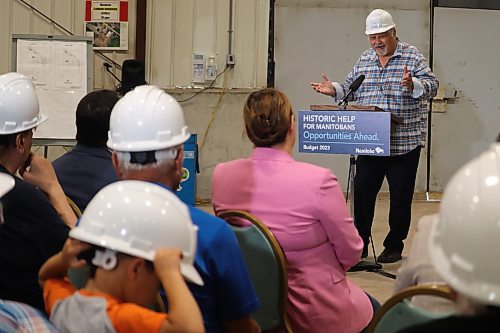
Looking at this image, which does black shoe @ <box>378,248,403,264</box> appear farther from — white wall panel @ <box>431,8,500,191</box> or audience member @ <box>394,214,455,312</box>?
white wall panel @ <box>431,8,500,191</box>

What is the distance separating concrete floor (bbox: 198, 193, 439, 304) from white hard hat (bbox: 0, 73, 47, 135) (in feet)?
5.01

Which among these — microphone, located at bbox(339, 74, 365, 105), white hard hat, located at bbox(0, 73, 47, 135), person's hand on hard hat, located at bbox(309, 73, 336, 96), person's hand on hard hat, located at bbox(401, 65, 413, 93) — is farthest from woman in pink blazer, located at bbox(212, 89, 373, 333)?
person's hand on hard hat, located at bbox(309, 73, 336, 96)

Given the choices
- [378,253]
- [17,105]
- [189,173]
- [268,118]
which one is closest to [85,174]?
[17,105]

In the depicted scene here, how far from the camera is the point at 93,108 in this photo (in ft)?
8.53

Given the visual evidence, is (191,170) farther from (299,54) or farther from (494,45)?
(494,45)

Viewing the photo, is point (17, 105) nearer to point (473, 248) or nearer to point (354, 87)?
point (473, 248)

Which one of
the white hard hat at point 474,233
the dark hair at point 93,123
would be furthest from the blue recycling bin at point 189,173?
the white hard hat at point 474,233

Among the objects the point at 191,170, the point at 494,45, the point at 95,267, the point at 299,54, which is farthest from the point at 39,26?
Result: the point at 95,267

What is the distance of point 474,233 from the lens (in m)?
1.03

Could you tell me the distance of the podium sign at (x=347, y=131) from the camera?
3.85m

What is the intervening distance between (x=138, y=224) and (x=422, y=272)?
2.32 feet

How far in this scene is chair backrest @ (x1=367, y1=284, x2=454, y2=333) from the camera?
138 centimetres

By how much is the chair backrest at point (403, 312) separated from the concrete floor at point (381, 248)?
1344 mm

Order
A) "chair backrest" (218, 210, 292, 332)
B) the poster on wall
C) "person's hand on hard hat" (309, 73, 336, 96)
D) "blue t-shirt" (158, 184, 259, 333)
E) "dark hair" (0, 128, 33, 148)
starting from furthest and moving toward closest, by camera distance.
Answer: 1. the poster on wall
2. "person's hand on hard hat" (309, 73, 336, 96)
3. "dark hair" (0, 128, 33, 148)
4. "chair backrest" (218, 210, 292, 332)
5. "blue t-shirt" (158, 184, 259, 333)
